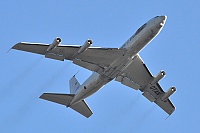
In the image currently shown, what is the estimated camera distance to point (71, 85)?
97.3m

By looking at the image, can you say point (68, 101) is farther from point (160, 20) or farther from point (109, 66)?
point (160, 20)

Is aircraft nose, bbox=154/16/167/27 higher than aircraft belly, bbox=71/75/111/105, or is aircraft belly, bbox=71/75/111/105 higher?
aircraft nose, bbox=154/16/167/27

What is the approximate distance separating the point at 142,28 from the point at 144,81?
11478mm

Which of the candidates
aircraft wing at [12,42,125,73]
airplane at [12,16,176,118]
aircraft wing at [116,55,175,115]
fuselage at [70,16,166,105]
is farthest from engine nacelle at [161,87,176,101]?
aircraft wing at [12,42,125,73]

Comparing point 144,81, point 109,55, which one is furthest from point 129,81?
point 109,55

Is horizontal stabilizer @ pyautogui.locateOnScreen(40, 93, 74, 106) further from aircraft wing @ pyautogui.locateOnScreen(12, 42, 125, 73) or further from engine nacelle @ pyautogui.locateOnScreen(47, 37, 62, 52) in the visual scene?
engine nacelle @ pyautogui.locateOnScreen(47, 37, 62, 52)

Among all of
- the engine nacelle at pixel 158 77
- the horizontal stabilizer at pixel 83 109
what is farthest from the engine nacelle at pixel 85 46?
the engine nacelle at pixel 158 77

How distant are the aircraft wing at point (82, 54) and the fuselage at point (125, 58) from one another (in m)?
0.85

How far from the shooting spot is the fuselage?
3302 inches

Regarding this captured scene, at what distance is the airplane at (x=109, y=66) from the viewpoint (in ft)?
275

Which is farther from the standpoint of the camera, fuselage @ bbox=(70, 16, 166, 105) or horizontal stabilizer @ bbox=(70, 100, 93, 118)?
horizontal stabilizer @ bbox=(70, 100, 93, 118)

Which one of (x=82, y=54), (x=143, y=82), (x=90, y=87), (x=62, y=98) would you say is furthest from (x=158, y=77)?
(x=62, y=98)

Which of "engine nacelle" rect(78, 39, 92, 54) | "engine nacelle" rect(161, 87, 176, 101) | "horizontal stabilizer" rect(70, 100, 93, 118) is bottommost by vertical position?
"horizontal stabilizer" rect(70, 100, 93, 118)

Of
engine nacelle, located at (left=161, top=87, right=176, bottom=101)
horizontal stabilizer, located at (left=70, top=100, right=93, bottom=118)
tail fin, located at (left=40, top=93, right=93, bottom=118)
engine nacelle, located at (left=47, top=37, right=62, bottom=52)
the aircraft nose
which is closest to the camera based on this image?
engine nacelle, located at (left=47, top=37, right=62, bottom=52)
